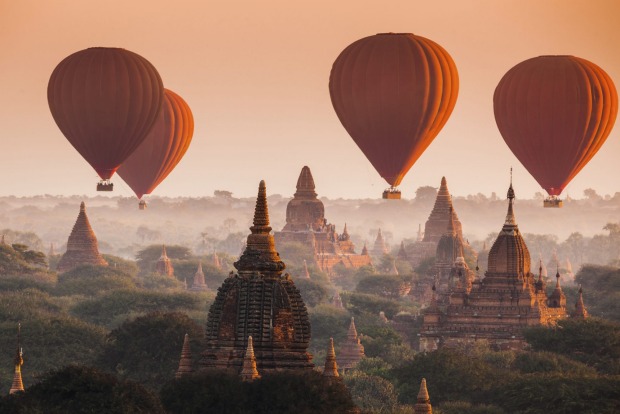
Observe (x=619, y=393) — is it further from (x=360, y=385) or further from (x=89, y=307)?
(x=89, y=307)

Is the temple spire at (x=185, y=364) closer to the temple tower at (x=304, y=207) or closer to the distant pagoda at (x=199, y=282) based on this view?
the distant pagoda at (x=199, y=282)

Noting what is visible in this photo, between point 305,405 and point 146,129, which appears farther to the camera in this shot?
point 146,129

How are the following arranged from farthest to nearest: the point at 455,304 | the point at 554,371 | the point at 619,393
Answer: the point at 455,304 < the point at 554,371 < the point at 619,393

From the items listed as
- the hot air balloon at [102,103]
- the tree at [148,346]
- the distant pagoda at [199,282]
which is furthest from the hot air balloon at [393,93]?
the distant pagoda at [199,282]

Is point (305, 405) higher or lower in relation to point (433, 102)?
lower

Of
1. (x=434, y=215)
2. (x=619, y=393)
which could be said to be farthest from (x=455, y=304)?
(x=434, y=215)

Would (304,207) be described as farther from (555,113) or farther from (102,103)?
(102,103)

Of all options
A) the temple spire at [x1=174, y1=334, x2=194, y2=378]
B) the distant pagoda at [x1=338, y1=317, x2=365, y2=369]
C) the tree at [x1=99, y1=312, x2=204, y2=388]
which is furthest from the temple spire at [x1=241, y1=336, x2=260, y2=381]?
the distant pagoda at [x1=338, y1=317, x2=365, y2=369]

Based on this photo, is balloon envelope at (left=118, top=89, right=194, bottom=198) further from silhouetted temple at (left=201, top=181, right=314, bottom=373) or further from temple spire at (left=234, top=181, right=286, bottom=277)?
silhouetted temple at (left=201, top=181, right=314, bottom=373)
